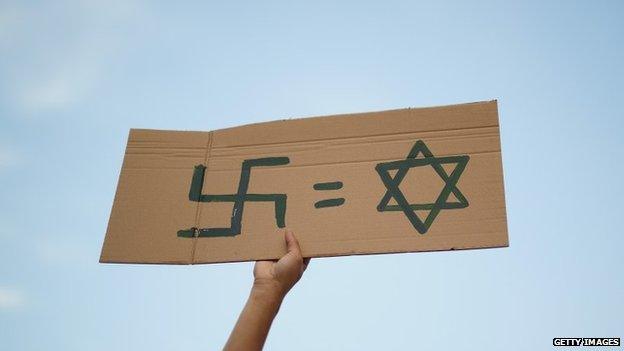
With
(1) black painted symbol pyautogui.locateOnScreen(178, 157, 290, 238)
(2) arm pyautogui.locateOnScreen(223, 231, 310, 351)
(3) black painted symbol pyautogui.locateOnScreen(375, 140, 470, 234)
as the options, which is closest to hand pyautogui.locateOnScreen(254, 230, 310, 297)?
(2) arm pyautogui.locateOnScreen(223, 231, 310, 351)

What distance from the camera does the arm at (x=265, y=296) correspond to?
4.23 ft

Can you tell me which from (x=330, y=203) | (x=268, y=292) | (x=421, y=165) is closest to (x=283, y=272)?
(x=268, y=292)

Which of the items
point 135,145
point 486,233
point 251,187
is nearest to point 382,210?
point 486,233

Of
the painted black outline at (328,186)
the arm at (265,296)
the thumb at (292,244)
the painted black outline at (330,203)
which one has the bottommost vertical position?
the arm at (265,296)

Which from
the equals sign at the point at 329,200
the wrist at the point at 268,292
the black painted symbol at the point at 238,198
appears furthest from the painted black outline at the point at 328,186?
the wrist at the point at 268,292

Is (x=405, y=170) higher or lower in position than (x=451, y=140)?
lower

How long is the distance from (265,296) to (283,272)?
0.10 meters

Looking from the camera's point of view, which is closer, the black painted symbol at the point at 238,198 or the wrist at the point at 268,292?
the wrist at the point at 268,292

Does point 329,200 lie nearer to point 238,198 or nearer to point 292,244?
point 292,244

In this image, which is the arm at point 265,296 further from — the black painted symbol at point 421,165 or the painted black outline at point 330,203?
the black painted symbol at point 421,165

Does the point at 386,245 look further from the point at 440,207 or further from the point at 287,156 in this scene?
the point at 287,156

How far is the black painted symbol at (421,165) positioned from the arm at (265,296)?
0.35 m

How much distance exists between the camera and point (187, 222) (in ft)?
5.41

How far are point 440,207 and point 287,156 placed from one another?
612mm
